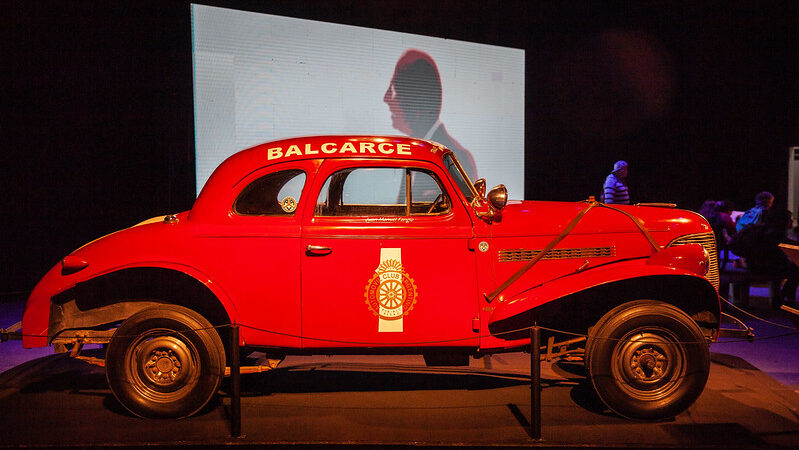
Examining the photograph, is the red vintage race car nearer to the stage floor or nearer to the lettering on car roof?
the lettering on car roof

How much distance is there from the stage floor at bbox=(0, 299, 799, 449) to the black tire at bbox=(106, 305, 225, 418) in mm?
144

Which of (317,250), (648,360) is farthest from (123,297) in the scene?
(648,360)

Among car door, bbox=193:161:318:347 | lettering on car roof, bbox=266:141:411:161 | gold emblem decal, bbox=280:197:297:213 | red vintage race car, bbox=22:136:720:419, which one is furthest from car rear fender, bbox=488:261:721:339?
gold emblem decal, bbox=280:197:297:213

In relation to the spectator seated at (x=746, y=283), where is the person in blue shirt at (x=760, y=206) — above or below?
above

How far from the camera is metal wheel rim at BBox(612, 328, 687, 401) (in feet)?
12.9

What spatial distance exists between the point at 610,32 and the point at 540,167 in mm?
2788

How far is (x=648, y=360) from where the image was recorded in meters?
3.94

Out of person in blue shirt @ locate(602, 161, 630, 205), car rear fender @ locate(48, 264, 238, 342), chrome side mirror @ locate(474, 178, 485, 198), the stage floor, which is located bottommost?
the stage floor

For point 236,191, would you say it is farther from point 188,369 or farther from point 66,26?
point 66,26

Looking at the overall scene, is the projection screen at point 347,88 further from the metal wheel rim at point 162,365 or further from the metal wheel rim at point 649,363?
the metal wheel rim at point 649,363

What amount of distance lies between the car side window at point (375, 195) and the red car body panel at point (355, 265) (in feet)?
1.02

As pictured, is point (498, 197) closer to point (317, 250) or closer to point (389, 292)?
point (389, 292)

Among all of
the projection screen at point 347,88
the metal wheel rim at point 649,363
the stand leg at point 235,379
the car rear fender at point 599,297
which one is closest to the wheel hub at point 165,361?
the stand leg at point 235,379

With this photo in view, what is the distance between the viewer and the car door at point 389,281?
3906 millimetres
